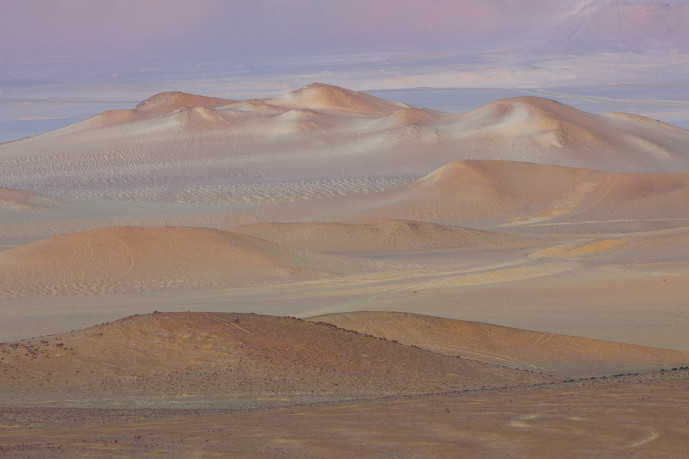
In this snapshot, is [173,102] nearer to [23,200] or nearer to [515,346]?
[23,200]

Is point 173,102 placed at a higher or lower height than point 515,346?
higher

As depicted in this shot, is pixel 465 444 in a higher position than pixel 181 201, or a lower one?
lower

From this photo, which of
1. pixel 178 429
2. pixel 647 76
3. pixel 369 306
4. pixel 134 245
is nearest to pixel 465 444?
pixel 178 429

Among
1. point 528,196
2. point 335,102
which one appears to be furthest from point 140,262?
point 335,102

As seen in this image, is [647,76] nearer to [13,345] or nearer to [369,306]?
[369,306]

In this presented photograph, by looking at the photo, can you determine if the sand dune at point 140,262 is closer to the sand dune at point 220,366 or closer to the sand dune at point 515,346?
the sand dune at point 515,346

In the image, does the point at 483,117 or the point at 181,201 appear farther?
the point at 483,117
